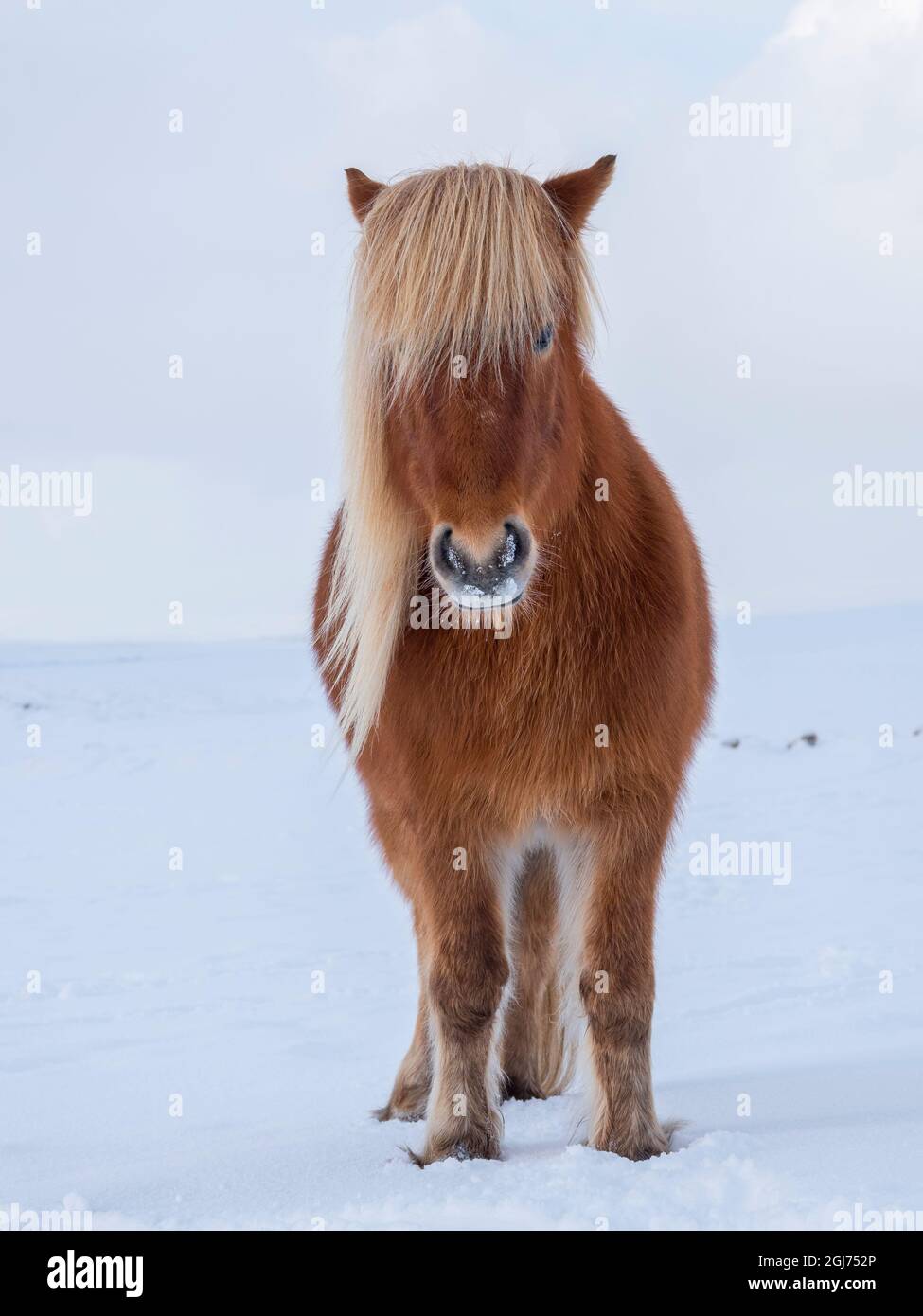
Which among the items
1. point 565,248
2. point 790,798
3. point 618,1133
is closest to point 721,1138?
point 618,1133

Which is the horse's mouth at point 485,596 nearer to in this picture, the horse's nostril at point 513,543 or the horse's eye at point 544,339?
the horse's nostril at point 513,543

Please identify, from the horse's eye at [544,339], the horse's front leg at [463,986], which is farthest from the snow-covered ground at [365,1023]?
the horse's eye at [544,339]

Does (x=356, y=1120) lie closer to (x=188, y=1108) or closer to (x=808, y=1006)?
(x=188, y=1108)

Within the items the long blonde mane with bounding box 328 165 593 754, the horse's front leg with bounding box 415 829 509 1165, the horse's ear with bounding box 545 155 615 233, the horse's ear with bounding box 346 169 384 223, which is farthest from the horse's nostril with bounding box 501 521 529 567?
the horse's ear with bounding box 346 169 384 223

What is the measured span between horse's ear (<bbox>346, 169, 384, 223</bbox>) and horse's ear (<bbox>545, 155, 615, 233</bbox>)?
0.47m

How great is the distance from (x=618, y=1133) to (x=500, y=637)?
133 centimetres

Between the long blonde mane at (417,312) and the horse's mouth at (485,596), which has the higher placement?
the long blonde mane at (417,312)

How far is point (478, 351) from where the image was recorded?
3.18 m

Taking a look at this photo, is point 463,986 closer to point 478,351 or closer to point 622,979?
point 622,979

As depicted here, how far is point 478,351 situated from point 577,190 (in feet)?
2.35

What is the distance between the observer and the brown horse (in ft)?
10.9

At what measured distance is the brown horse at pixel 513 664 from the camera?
10.9 feet

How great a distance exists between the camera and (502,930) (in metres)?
3.65

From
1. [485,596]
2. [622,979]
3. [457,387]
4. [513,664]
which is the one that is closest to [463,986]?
[622,979]
